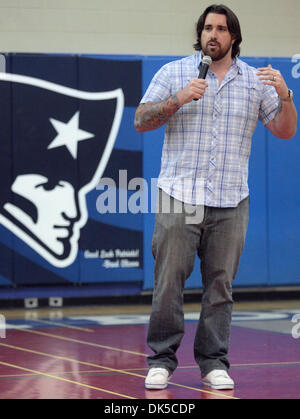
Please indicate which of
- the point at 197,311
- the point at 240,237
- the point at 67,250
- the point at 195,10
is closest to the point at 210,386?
the point at 240,237

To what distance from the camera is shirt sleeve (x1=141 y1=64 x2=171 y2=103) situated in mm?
3809

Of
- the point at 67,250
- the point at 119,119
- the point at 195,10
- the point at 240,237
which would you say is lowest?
the point at 67,250

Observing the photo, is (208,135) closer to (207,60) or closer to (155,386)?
(207,60)

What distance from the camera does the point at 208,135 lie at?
3.82 m

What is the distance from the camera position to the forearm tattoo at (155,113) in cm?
366

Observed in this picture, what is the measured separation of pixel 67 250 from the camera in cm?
832

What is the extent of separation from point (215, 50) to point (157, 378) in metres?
1.50

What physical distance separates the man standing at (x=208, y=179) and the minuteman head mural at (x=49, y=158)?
4.50m

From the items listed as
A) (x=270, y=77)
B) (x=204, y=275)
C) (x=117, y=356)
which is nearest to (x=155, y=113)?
A: (x=270, y=77)

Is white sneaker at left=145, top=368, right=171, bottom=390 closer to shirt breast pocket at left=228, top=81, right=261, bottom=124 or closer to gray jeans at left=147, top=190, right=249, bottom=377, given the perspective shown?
gray jeans at left=147, top=190, right=249, bottom=377

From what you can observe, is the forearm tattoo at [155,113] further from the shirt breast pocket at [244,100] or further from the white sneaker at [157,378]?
the white sneaker at [157,378]

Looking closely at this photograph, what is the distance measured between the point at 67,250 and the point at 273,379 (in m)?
4.45
